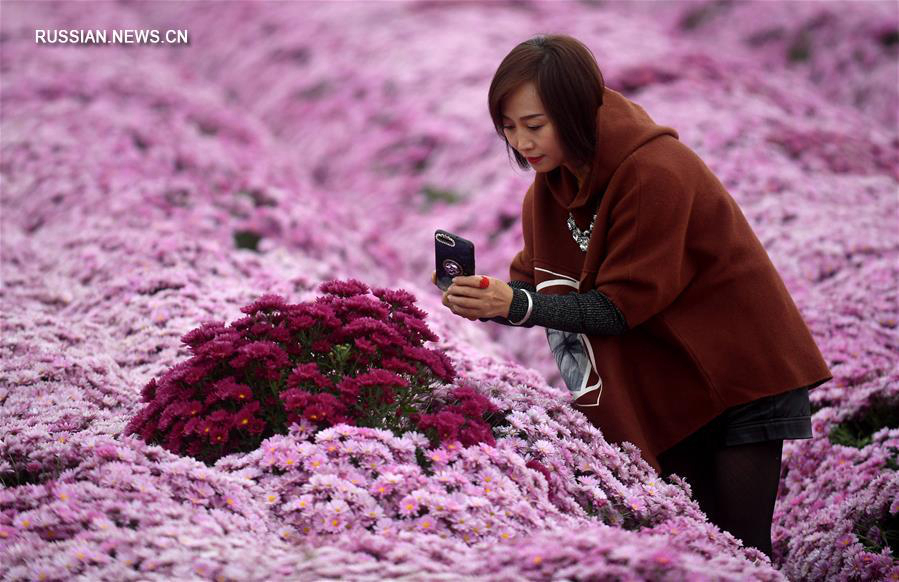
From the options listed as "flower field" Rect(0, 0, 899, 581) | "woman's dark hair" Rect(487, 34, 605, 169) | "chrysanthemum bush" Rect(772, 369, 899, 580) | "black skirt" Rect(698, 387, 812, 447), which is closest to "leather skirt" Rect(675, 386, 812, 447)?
"black skirt" Rect(698, 387, 812, 447)

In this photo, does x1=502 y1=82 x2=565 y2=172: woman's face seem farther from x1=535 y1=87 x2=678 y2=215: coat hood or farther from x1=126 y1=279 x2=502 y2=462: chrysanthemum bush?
x1=126 y1=279 x2=502 y2=462: chrysanthemum bush

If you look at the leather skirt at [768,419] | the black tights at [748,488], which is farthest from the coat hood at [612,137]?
the black tights at [748,488]

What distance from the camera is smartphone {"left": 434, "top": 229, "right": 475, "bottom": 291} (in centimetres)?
321

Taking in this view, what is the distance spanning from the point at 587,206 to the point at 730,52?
12061mm

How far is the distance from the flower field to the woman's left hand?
35cm

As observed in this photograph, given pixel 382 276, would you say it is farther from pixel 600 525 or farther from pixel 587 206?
pixel 600 525

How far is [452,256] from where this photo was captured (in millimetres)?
3230

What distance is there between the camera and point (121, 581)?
93.9 inches

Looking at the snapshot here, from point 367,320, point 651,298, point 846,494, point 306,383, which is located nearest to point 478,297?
point 367,320

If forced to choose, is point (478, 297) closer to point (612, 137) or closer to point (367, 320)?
point (367, 320)

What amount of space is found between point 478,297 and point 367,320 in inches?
22.0

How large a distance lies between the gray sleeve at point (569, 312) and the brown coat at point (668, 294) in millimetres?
54

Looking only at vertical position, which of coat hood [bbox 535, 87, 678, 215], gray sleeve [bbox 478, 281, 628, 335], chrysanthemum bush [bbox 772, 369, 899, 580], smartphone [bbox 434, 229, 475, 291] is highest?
coat hood [bbox 535, 87, 678, 215]

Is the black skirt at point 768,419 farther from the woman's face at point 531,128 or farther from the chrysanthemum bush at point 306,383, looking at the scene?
the woman's face at point 531,128
